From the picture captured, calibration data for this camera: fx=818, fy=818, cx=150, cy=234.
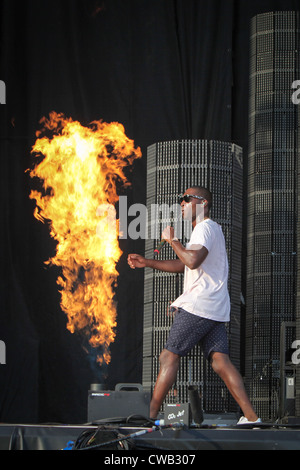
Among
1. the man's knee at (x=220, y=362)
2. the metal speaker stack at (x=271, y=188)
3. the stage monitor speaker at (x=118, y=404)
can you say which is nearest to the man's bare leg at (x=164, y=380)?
the man's knee at (x=220, y=362)

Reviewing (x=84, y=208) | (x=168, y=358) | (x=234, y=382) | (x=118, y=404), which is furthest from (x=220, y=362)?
(x=84, y=208)

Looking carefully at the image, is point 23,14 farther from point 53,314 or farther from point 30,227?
point 53,314

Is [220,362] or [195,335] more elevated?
[195,335]

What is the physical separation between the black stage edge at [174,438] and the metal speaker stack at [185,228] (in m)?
3.78

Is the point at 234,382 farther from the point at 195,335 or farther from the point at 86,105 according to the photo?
the point at 86,105

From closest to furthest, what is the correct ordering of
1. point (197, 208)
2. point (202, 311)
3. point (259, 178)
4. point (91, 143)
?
point (202, 311), point (197, 208), point (259, 178), point (91, 143)

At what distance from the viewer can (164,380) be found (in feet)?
19.1

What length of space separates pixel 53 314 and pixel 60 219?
1067mm

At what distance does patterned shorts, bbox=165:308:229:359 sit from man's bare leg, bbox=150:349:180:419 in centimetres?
6

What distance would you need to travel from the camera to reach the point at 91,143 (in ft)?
30.7

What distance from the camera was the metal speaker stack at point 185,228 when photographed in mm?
7973

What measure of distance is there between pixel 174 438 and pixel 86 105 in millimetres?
5838

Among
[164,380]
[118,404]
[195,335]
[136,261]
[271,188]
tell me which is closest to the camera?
[118,404]

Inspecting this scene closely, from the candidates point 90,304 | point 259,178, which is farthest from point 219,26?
point 90,304
